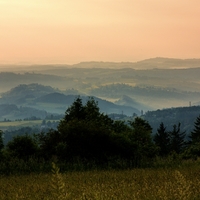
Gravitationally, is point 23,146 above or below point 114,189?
below

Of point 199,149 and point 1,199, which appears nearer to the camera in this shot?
point 1,199

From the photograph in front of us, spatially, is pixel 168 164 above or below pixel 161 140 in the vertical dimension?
above

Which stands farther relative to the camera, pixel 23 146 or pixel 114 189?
pixel 23 146

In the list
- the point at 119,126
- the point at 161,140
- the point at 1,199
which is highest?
the point at 1,199

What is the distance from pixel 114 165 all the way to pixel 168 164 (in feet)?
13.4

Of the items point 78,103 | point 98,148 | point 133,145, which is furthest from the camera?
point 78,103

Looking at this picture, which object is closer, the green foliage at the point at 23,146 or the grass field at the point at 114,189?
the grass field at the point at 114,189

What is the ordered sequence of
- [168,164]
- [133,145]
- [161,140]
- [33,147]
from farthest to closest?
[161,140]
[33,147]
[133,145]
[168,164]

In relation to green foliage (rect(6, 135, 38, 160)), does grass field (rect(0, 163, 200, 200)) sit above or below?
above

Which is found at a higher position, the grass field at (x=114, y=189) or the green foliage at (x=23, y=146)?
the grass field at (x=114, y=189)

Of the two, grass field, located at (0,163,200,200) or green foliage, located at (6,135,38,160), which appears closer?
grass field, located at (0,163,200,200)

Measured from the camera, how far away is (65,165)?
34.1m

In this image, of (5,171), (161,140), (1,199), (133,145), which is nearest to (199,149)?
(133,145)

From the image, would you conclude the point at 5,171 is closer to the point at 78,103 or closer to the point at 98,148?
the point at 98,148
